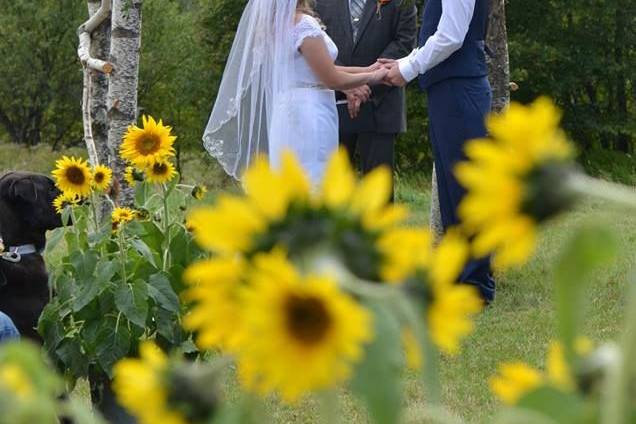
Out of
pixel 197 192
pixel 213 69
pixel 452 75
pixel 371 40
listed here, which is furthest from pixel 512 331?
pixel 213 69

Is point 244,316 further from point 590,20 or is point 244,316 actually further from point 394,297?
point 590,20

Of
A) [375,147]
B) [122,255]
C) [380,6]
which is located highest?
[380,6]

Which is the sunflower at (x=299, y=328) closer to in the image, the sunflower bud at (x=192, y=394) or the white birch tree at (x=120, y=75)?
the sunflower bud at (x=192, y=394)

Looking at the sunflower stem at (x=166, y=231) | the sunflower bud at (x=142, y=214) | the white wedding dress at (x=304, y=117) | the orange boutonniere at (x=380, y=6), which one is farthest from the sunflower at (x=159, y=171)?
the orange boutonniere at (x=380, y=6)

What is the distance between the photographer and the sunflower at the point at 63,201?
12.5ft

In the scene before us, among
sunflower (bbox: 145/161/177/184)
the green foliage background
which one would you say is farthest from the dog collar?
the green foliage background

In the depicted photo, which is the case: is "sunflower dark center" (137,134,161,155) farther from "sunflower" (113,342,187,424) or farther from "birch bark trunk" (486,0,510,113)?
"birch bark trunk" (486,0,510,113)

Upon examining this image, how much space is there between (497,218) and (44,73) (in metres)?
24.7

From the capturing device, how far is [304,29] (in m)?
4.86

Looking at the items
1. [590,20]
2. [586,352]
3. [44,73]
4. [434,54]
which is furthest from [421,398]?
[44,73]

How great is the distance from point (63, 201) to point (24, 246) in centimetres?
22

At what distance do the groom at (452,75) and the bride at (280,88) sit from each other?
0.23 m

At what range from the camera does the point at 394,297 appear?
1.60 ft

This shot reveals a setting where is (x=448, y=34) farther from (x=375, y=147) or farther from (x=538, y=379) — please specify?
(x=538, y=379)
